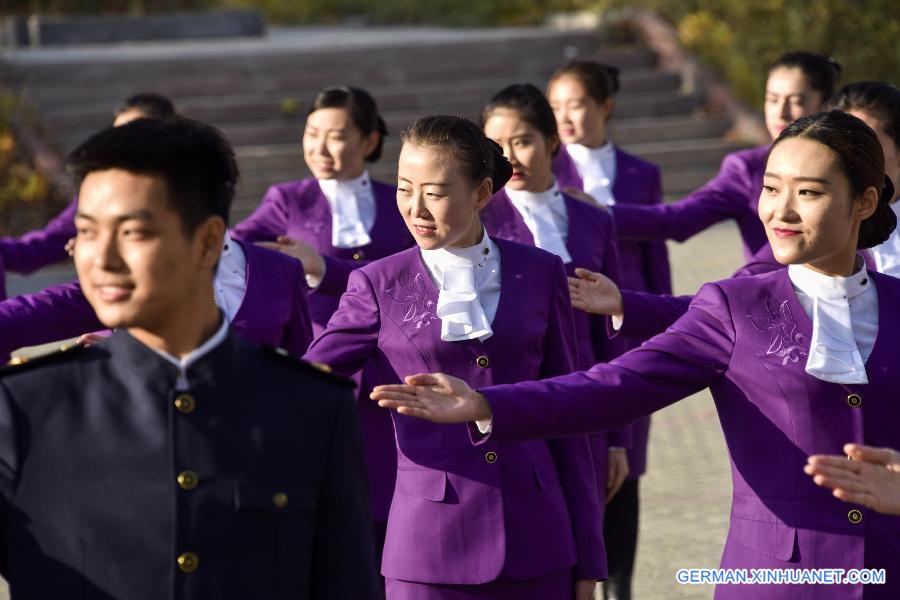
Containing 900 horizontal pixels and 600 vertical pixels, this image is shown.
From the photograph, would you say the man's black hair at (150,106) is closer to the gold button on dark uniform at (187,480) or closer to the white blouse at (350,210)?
the white blouse at (350,210)

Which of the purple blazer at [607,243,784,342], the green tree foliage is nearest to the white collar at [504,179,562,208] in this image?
the purple blazer at [607,243,784,342]

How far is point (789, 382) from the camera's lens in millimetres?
3479

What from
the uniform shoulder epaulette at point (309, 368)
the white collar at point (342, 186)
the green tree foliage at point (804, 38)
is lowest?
the uniform shoulder epaulette at point (309, 368)

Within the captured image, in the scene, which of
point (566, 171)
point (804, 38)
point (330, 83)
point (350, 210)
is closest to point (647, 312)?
point (350, 210)

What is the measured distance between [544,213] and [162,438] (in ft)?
10.5

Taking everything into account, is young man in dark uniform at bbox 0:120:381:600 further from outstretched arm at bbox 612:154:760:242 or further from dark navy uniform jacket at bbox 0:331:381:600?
outstretched arm at bbox 612:154:760:242

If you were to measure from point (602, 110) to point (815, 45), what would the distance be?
1140 centimetres

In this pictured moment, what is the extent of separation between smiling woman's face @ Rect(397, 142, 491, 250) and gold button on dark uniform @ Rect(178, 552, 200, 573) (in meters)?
1.67

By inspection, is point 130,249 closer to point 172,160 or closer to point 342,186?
point 172,160

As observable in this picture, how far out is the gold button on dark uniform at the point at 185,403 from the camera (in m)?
2.72

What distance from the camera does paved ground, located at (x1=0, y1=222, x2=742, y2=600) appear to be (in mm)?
6488

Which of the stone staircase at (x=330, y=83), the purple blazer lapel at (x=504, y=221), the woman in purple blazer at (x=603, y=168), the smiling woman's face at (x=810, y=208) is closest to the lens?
the smiling woman's face at (x=810, y=208)

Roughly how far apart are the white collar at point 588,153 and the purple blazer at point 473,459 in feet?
9.42

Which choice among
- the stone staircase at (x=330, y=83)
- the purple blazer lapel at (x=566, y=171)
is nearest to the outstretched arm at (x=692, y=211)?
the purple blazer lapel at (x=566, y=171)
